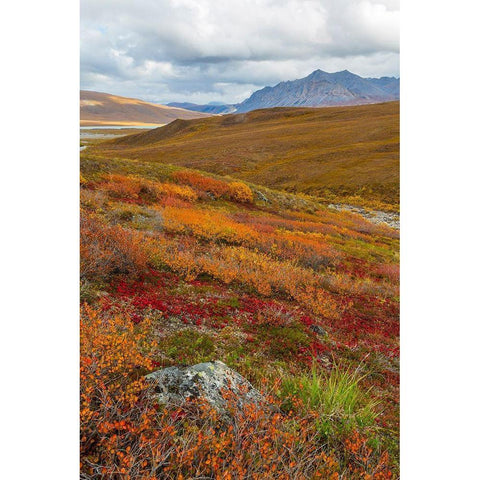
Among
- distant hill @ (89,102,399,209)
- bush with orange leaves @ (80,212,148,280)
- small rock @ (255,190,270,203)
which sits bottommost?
bush with orange leaves @ (80,212,148,280)

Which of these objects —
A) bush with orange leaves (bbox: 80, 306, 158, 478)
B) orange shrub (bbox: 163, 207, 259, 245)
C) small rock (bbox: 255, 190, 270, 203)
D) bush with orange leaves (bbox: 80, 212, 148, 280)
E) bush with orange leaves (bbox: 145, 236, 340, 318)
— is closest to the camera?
bush with orange leaves (bbox: 80, 306, 158, 478)

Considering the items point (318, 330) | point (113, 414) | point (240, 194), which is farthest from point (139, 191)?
point (113, 414)

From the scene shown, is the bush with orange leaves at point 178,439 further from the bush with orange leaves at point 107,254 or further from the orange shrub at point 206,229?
the orange shrub at point 206,229

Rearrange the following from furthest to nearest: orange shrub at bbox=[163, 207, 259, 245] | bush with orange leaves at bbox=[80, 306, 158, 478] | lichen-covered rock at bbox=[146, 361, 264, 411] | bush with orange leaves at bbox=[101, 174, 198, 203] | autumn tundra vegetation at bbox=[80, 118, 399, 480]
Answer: bush with orange leaves at bbox=[101, 174, 198, 203] < orange shrub at bbox=[163, 207, 259, 245] < lichen-covered rock at bbox=[146, 361, 264, 411] < autumn tundra vegetation at bbox=[80, 118, 399, 480] < bush with orange leaves at bbox=[80, 306, 158, 478]

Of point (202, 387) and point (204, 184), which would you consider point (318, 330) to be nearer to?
point (202, 387)

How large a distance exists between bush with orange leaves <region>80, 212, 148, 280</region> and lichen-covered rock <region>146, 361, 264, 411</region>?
3.04 metres

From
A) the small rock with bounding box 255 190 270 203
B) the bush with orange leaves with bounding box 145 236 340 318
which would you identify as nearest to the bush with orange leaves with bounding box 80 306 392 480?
the bush with orange leaves with bounding box 145 236 340 318

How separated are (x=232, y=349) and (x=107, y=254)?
299cm

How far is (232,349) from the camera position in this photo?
469 cm

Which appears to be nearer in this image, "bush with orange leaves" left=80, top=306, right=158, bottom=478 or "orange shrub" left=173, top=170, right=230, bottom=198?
"bush with orange leaves" left=80, top=306, right=158, bottom=478

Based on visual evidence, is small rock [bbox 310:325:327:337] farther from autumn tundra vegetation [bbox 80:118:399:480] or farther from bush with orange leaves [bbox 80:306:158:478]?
bush with orange leaves [bbox 80:306:158:478]

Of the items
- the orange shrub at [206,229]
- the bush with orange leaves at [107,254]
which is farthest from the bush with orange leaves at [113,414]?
the orange shrub at [206,229]

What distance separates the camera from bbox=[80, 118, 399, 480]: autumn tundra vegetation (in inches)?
94.8
